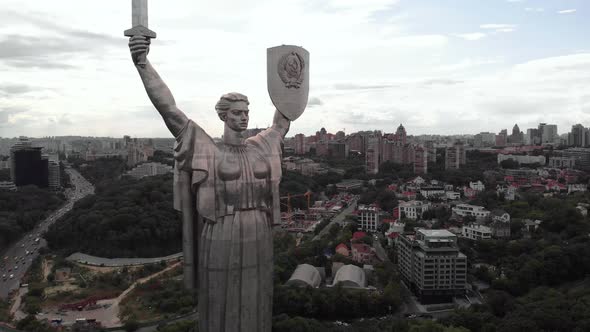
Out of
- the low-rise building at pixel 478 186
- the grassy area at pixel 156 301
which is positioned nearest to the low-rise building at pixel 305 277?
the grassy area at pixel 156 301

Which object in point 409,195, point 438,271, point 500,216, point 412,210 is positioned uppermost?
point 409,195

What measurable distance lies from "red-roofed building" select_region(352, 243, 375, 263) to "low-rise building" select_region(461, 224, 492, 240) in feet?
15.1

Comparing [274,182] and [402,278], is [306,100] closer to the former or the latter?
[274,182]

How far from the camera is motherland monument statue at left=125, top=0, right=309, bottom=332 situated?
2764mm

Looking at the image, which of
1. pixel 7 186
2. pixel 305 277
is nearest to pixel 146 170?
pixel 7 186

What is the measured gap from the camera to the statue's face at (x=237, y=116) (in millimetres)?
2895

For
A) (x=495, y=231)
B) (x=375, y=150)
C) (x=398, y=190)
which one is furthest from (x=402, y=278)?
(x=375, y=150)

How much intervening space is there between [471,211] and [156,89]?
76.8 ft

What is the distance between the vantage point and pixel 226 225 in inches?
111

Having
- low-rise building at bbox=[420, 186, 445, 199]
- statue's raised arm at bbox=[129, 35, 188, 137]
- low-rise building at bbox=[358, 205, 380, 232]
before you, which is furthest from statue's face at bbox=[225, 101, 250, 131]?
low-rise building at bbox=[420, 186, 445, 199]

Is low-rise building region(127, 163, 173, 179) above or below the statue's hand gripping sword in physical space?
below

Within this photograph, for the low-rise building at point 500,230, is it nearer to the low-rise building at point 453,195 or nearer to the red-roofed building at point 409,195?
the red-roofed building at point 409,195

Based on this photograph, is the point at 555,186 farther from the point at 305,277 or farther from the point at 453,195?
the point at 305,277

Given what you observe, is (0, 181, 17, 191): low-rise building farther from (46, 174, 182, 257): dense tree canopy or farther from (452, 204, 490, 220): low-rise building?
(452, 204, 490, 220): low-rise building
